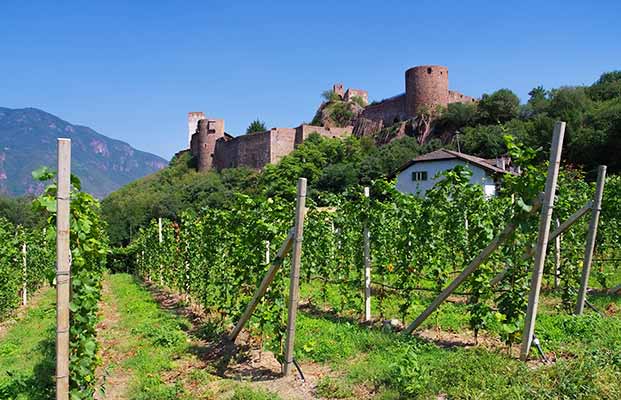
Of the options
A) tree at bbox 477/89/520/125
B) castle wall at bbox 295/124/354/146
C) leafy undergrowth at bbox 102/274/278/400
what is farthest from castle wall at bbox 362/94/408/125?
leafy undergrowth at bbox 102/274/278/400

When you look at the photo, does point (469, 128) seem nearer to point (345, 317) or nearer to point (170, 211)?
point (170, 211)

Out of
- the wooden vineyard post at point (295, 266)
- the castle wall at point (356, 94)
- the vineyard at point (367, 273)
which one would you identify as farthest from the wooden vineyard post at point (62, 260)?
the castle wall at point (356, 94)

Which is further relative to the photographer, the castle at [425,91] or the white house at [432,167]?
the castle at [425,91]

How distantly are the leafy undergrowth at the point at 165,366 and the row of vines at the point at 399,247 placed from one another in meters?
0.75

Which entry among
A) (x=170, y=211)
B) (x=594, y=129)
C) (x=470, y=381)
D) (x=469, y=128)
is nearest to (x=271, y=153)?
(x=170, y=211)

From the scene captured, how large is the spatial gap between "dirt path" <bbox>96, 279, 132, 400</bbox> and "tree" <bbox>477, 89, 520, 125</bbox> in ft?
146

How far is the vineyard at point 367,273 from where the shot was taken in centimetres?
447

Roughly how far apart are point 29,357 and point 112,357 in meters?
1.16

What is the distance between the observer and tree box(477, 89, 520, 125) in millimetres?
48750

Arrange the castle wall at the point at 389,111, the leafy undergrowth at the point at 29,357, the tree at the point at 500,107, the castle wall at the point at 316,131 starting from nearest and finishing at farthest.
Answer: the leafy undergrowth at the point at 29,357 < the tree at the point at 500,107 < the castle wall at the point at 389,111 < the castle wall at the point at 316,131

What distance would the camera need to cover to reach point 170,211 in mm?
47688

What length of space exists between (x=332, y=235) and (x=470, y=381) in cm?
808

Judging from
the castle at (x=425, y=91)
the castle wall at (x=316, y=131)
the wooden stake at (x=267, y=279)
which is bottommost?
the wooden stake at (x=267, y=279)

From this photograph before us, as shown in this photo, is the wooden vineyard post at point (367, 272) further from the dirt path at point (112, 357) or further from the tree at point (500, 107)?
the tree at point (500, 107)
